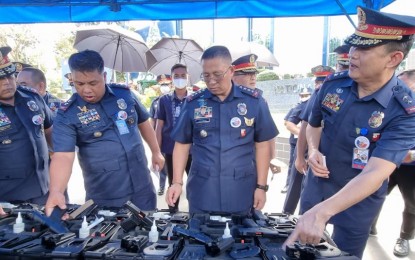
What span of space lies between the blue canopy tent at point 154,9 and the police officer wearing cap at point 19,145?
1092 mm

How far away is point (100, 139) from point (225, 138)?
83 cm

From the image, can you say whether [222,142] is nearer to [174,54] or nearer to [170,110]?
[170,110]

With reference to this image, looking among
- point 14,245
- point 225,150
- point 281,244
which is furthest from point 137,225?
point 225,150

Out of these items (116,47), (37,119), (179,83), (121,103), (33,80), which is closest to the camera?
(121,103)

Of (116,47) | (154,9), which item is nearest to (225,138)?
(154,9)

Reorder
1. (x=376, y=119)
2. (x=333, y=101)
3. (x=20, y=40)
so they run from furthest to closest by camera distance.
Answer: (x=20, y=40) → (x=333, y=101) → (x=376, y=119)

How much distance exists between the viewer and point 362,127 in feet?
5.58

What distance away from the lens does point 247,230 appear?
52.4 inches

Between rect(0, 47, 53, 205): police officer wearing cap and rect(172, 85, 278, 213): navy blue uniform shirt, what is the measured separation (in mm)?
1108

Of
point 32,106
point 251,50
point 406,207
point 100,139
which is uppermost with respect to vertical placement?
point 251,50

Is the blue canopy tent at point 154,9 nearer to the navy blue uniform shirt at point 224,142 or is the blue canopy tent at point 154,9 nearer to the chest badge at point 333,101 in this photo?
the navy blue uniform shirt at point 224,142

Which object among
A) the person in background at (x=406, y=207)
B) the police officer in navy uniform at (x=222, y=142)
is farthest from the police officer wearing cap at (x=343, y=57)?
the police officer in navy uniform at (x=222, y=142)

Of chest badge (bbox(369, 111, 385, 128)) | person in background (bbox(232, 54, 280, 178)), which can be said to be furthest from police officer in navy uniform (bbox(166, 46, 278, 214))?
person in background (bbox(232, 54, 280, 178))

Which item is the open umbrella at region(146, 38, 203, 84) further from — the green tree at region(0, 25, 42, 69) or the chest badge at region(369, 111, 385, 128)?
the green tree at region(0, 25, 42, 69)
